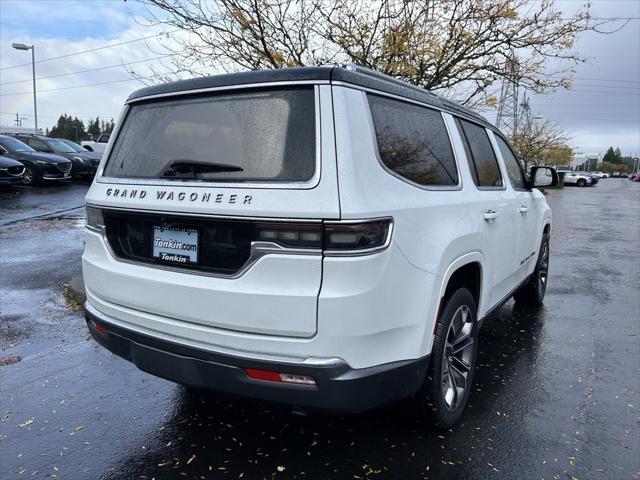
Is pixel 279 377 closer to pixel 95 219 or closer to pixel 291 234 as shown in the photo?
pixel 291 234

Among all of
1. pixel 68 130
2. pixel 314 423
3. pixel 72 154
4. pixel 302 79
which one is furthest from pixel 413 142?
pixel 68 130

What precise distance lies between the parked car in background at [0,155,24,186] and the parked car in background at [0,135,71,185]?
164 centimetres

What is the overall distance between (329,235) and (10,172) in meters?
16.8

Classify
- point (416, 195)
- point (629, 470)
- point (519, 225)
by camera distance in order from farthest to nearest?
point (519, 225) → point (629, 470) → point (416, 195)

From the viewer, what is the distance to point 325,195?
2.09 m

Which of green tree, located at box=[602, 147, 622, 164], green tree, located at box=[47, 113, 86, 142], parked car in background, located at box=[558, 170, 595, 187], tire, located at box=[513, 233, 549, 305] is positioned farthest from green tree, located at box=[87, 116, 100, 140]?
green tree, located at box=[602, 147, 622, 164]

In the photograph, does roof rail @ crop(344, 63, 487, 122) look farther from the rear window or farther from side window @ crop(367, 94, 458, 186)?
the rear window

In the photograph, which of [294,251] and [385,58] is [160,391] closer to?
[294,251]

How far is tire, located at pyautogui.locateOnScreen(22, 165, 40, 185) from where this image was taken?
57.6 ft

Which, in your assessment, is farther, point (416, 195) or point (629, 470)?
point (629, 470)

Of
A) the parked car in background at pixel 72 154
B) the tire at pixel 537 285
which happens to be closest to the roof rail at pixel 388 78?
the tire at pixel 537 285

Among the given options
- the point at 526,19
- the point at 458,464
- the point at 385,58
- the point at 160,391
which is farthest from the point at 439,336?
the point at 526,19

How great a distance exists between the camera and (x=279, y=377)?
2211 mm

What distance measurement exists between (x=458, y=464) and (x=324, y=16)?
728 centimetres
